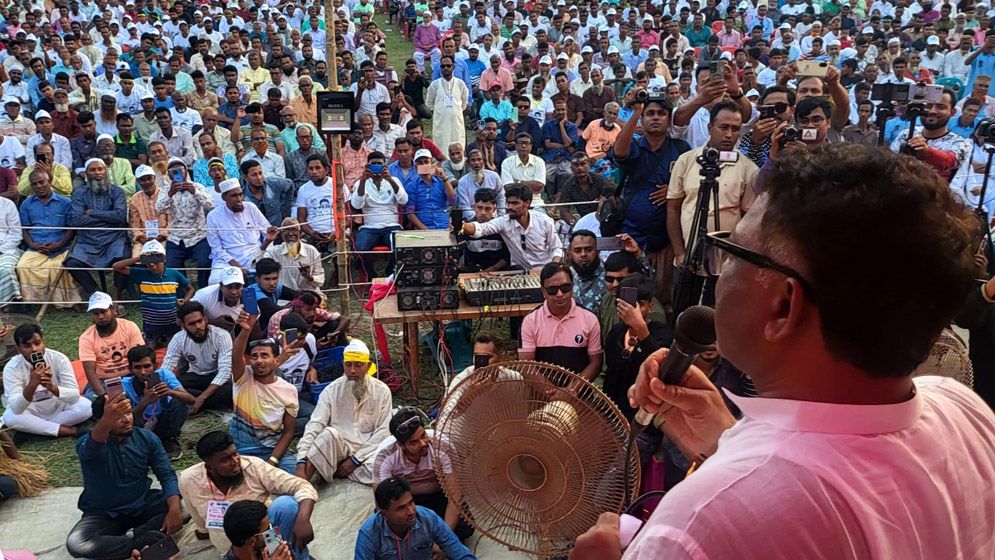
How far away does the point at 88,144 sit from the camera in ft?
33.9

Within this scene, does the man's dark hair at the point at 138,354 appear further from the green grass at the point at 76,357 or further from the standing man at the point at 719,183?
the standing man at the point at 719,183

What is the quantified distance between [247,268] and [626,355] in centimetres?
446

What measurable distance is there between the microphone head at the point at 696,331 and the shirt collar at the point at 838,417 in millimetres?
484

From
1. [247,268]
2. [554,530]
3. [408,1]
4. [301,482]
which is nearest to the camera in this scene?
[554,530]

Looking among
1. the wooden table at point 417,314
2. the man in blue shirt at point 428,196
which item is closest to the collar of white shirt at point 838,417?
the wooden table at point 417,314

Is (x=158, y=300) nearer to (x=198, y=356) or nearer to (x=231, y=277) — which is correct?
(x=231, y=277)

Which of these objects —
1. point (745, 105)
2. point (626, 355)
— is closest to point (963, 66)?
point (745, 105)

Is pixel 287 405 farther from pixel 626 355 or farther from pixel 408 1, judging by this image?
pixel 408 1

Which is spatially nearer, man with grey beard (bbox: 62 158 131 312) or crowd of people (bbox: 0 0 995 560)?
crowd of people (bbox: 0 0 995 560)

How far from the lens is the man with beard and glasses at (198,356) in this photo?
21.1ft

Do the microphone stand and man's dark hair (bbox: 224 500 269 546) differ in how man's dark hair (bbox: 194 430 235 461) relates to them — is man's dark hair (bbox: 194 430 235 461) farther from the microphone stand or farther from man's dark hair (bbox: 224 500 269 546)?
the microphone stand

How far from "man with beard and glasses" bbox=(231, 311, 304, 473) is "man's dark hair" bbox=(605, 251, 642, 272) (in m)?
2.29

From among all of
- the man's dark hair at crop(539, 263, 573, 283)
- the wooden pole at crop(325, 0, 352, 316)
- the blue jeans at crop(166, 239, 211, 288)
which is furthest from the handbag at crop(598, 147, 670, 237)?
the blue jeans at crop(166, 239, 211, 288)

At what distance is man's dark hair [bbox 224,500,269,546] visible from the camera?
162 inches
